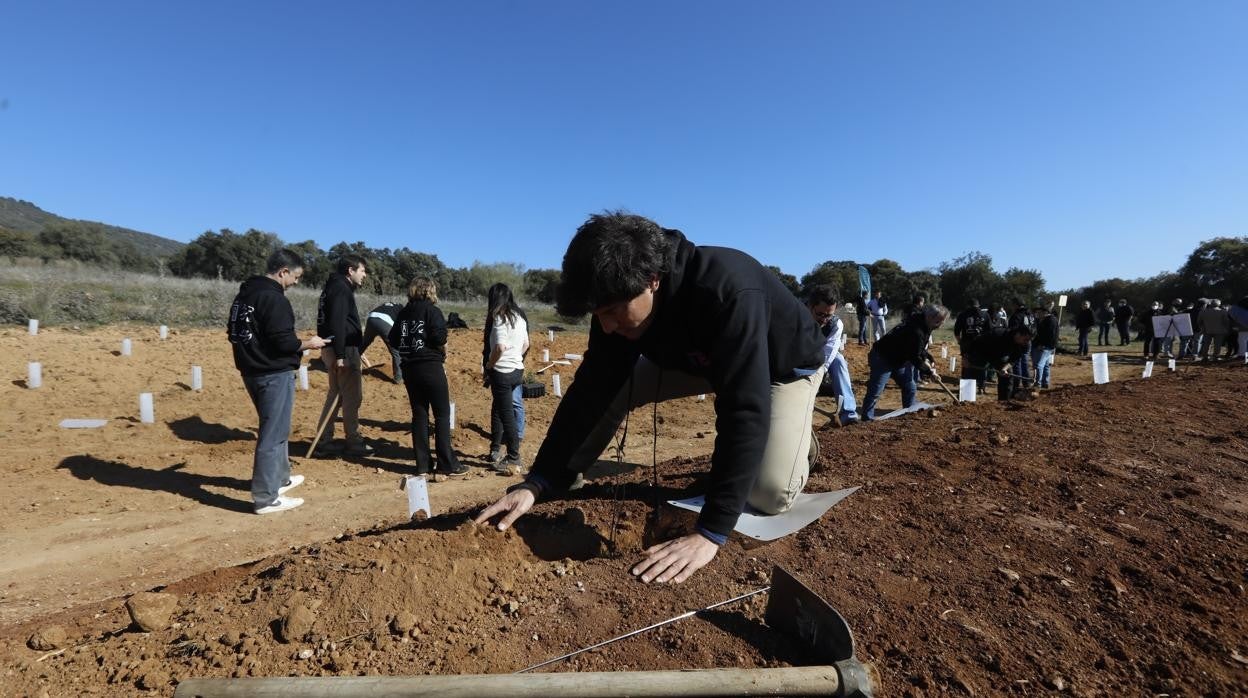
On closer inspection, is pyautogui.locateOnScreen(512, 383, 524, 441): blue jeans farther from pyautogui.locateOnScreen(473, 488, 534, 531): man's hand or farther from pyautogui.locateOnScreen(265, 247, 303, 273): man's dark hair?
pyautogui.locateOnScreen(473, 488, 534, 531): man's hand

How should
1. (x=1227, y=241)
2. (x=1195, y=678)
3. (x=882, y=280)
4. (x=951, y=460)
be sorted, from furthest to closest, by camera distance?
A: (x=882, y=280), (x=1227, y=241), (x=951, y=460), (x=1195, y=678)

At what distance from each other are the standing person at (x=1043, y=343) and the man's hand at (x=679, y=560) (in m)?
10.4

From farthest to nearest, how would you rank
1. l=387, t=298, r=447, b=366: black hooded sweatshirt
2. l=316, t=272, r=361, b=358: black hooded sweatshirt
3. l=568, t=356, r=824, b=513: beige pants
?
l=316, t=272, r=361, b=358: black hooded sweatshirt, l=387, t=298, r=447, b=366: black hooded sweatshirt, l=568, t=356, r=824, b=513: beige pants

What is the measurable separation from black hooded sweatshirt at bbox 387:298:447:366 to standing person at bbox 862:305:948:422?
4.80 metres

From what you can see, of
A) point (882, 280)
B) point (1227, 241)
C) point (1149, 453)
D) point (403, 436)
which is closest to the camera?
point (1149, 453)

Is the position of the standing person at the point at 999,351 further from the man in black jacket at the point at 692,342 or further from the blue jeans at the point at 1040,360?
the man in black jacket at the point at 692,342

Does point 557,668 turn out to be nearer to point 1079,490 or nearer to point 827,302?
point 1079,490

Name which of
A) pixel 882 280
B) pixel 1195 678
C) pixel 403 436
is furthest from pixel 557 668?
pixel 882 280

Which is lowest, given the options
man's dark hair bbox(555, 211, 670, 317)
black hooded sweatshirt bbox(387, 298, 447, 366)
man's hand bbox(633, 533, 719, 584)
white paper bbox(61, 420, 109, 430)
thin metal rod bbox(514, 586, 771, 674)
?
white paper bbox(61, 420, 109, 430)

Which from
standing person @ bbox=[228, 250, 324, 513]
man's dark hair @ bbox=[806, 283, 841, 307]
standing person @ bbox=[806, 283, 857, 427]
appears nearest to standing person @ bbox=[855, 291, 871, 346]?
standing person @ bbox=[806, 283, 857, 427]

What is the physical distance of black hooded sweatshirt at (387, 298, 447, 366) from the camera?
5.40 metres

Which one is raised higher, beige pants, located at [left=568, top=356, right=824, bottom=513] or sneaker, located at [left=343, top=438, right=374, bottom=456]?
beige pants, located at [left=568, top=356, right=824, bottom=513]

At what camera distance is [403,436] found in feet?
25.9

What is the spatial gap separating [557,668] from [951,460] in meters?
3.20
